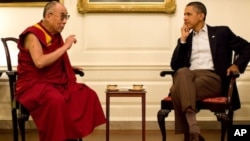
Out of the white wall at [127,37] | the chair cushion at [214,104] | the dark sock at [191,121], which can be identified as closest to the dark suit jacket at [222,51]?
the chair cushion at [214,104]

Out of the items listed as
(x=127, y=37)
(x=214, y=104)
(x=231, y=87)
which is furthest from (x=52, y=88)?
(x=127, y=37)

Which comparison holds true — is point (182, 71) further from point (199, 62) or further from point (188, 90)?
point (199, 62)

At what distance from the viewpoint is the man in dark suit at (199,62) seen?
3.79m

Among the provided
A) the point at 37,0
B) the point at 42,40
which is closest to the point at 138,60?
the point at 37,0

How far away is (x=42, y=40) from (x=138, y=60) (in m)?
1.49

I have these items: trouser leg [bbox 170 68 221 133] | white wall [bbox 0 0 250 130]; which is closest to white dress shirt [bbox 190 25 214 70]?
trouser leg [bbox 170 68 221 133]

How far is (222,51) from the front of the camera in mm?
4047

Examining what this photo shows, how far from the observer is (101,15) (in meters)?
4.89

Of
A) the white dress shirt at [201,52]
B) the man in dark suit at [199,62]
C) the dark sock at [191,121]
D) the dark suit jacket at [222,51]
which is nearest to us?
the dark sock at [191,121]

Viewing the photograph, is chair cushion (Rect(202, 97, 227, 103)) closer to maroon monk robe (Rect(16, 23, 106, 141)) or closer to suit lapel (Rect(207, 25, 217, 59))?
→ suit lapel (Rect(207, 25, 217, 59))

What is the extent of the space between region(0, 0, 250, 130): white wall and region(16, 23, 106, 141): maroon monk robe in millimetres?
1078

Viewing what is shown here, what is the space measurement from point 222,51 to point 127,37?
1176 millimetres

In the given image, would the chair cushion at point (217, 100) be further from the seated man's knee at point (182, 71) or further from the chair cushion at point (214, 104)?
the seated man's knee at point (182, 71)

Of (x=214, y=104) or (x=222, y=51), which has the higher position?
(x=222, y=51)
